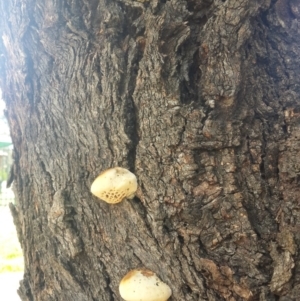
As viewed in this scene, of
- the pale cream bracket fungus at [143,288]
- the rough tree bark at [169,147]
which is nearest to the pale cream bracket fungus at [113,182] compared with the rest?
the rough tree bark at [169,147]

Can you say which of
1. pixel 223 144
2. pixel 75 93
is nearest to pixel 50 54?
pixel 75 93

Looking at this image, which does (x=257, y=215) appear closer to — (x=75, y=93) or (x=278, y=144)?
(x=278, y=144)

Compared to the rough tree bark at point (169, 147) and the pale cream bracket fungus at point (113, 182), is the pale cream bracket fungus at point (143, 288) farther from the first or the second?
the pale cream bracket fungus at point (113, 182)

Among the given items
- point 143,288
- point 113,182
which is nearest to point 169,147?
point 113,182

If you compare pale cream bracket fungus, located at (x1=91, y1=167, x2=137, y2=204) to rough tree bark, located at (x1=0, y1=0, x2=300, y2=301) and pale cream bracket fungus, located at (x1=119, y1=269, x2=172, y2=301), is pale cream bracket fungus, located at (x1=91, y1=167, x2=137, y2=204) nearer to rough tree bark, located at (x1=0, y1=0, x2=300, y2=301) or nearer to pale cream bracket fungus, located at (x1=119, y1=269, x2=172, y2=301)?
rough tree bark, located at (x1=0, y1=0, x2=300, y2=301)

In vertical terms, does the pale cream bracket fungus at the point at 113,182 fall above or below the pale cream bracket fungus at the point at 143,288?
above
